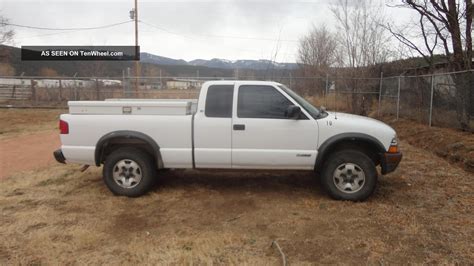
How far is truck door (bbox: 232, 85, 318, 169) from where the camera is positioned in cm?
521

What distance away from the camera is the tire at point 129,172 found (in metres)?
5.45

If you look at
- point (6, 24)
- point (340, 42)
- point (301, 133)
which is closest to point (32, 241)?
point (301, 133)

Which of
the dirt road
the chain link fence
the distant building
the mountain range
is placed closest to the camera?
the dirt road

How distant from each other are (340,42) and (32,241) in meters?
19.3

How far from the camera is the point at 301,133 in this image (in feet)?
17.1

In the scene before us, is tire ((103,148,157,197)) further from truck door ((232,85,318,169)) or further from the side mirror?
the side mirror

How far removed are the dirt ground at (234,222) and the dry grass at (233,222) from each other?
0.01m

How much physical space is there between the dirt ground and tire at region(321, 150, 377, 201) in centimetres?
16

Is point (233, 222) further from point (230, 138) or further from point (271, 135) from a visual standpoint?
point (271, 135)

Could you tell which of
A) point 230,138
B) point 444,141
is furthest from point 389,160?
point 444,141

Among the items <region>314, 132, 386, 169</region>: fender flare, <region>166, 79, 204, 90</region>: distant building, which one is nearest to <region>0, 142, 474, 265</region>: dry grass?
<region>314, 132, 386, 169</region>: fender flare

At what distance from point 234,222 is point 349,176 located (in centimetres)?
188

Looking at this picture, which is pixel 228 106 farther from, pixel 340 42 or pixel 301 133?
pixel 340 42

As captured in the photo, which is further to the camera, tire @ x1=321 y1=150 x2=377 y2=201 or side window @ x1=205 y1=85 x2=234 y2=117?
side window @ x1=205 y1=85 x2=234 y2=117
